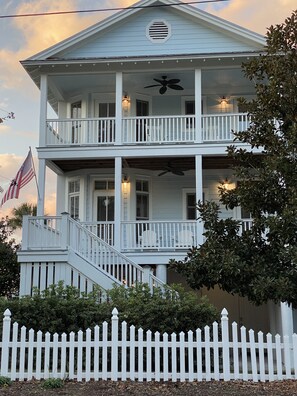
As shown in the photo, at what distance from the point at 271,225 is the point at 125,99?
37.4 ft

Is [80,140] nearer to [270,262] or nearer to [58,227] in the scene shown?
[58,227]

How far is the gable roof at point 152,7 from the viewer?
1617cm

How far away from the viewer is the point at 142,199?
1783cm

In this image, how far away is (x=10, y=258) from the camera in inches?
706

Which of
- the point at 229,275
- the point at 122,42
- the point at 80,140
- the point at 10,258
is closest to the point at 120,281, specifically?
the point at 229,275

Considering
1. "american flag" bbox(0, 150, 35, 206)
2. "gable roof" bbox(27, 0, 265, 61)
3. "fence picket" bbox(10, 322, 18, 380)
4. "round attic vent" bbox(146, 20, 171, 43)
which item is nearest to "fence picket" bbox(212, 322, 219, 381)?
"fence picket" bbox(10, 322, 18, 380)

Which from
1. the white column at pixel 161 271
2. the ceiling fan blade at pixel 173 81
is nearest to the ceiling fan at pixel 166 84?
the ceiling fan blade at pixel 173 81

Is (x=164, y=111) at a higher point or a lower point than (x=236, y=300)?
higher

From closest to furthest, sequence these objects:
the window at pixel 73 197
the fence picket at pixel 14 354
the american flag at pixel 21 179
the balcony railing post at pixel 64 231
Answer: the fence picket at pixel 14 354, the balcony railing post at pixel 64 231, the american flag at pixel 21 179, the window at pixel 73 197

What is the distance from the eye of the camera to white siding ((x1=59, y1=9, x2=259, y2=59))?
1667 cm

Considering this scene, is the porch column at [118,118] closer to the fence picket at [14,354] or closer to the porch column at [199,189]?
the porch column at [199,189]

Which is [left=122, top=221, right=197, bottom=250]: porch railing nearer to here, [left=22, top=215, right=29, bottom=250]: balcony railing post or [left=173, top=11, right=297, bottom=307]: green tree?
[left=22, top=215, right=29, bottom=250]: balcony railing post

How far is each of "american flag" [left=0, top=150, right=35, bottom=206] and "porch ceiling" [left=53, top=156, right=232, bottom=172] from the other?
1994 millimetres

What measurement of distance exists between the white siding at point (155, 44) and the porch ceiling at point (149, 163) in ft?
12.3
